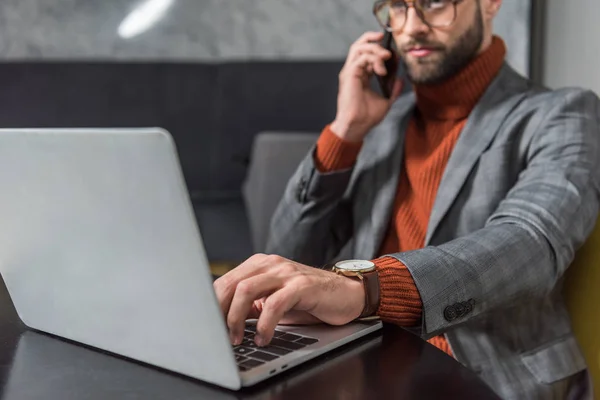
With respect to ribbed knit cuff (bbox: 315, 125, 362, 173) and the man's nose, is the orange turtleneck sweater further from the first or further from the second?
the man's nose

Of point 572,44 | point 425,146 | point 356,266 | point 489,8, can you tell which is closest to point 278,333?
point 356,266

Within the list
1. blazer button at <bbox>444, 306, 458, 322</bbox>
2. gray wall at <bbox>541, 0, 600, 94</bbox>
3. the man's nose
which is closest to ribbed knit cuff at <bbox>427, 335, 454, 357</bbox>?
blazer button at <bbox>444, 306, 458, 322</bbox>

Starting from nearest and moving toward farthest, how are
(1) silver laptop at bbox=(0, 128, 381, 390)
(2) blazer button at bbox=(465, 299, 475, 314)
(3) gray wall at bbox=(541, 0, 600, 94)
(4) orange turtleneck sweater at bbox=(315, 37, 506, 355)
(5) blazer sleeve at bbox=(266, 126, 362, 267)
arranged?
(1) silver laptop at bbox=(0, 128, 381, 390) < (2) blazer button at bbox=(465, 299, 475, 314) < (4) orange turtleneck sweater at bbox=(315, 37, 506, 355) < (5) blazer sleeve at bbox=(266, 126, 362, 267) < (3) gray wall at bbox=(541, 0, 600, 94)

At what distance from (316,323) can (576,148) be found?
1.97 ft

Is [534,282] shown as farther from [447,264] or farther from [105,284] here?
[105,284]

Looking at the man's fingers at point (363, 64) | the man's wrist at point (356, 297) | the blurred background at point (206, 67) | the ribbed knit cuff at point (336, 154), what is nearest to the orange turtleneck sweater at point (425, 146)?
the ribbed knit cuff at point (336, 154)

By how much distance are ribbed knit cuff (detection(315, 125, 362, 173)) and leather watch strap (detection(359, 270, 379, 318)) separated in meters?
0.65

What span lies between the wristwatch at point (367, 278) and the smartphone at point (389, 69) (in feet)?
2.47

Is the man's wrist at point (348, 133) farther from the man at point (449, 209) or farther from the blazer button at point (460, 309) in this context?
the blazer button at point (460, 309)

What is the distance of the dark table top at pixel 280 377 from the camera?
2.17ft

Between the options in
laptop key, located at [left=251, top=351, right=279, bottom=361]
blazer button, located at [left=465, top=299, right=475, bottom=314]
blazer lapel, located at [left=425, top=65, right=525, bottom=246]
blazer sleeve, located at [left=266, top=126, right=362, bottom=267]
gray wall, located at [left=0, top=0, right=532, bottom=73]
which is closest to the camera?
laptop key, located at [left=251, top=351, right=279, bottom=361]

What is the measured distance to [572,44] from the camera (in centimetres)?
260

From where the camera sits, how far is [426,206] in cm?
139

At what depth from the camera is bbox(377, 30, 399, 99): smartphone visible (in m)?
1.58
